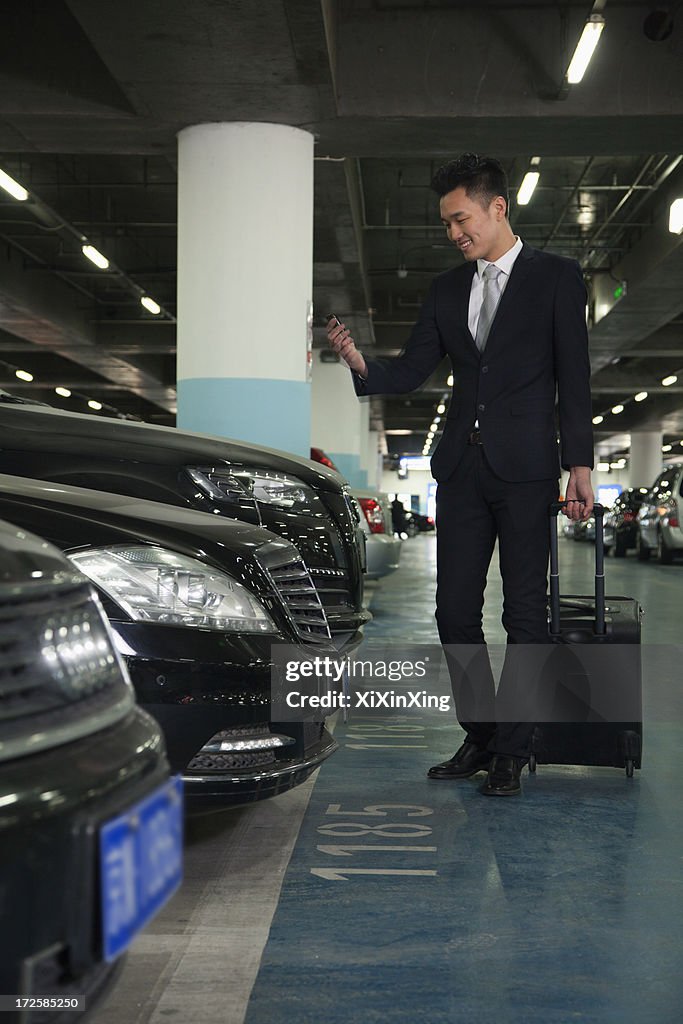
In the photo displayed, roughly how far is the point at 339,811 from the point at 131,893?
1853 millimetres

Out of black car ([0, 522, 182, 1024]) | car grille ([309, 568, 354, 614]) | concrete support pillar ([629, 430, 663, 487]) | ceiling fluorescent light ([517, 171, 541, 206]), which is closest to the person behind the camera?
black car ([0, 522, 182, 1024])

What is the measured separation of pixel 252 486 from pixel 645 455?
124 ft

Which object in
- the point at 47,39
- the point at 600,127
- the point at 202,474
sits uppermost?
the point at 47,39

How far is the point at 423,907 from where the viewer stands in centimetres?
233

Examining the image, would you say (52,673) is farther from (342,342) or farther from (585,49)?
(585,49)

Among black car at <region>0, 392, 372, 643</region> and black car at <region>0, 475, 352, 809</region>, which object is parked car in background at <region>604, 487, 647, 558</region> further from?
black car at <region>0, 475, 352, 809</region>

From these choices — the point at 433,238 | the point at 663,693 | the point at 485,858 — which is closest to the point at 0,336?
the point at 433,238

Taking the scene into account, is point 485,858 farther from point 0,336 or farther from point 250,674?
point 0,336

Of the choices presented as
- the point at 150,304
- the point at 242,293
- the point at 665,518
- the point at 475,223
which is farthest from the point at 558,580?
the point at 150,304

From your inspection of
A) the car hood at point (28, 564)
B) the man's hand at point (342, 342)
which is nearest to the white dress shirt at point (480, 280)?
the man's hand at point (342, 342)

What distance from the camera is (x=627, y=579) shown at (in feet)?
42.9

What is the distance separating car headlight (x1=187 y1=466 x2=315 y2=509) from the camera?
3717 millimetres

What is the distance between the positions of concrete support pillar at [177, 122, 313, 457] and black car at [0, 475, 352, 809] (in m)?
5.13

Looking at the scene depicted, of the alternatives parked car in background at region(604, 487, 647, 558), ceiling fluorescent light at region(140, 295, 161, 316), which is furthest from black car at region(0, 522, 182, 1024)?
parked car in background at region(604, 487, 647, 558)
